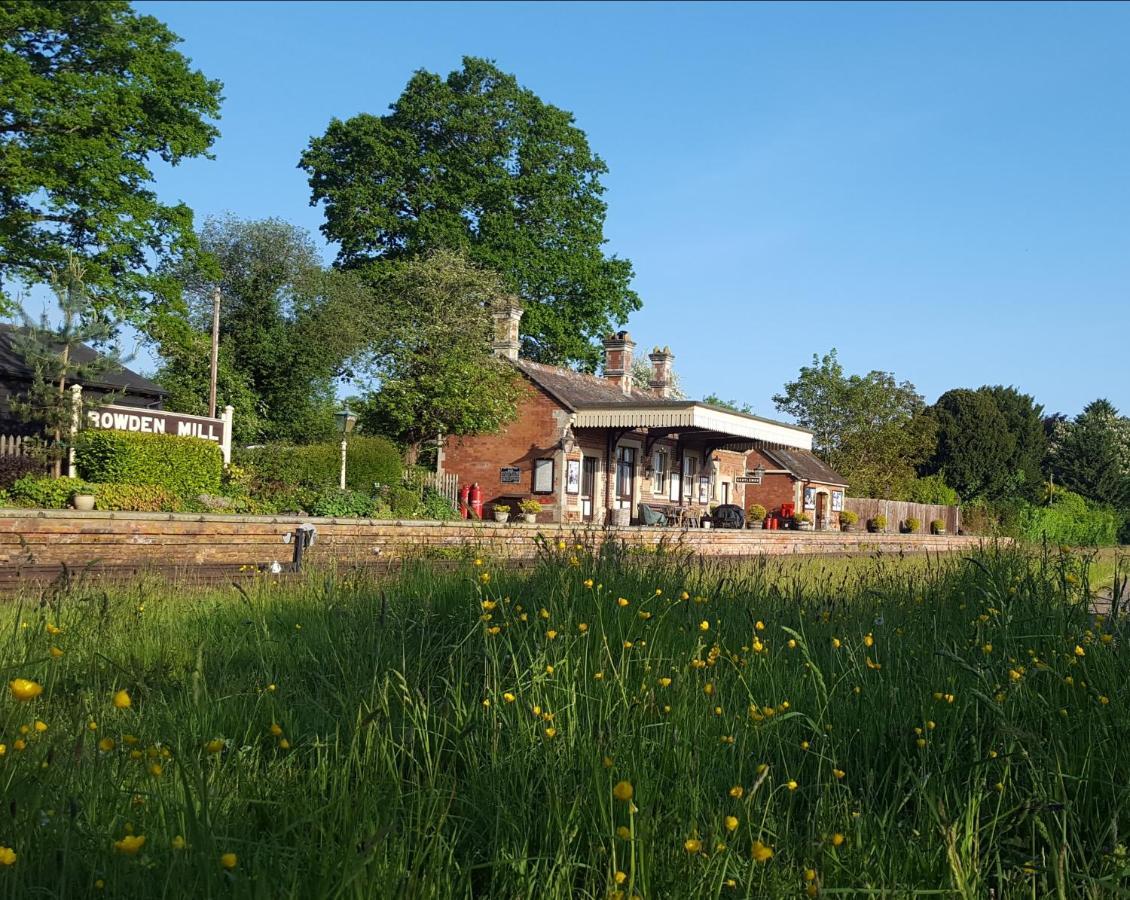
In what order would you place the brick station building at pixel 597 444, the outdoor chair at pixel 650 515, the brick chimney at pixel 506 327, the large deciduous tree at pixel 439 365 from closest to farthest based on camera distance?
the large deciduous tree at pixel 439 365 < the brick station building at pixel 597 444 < the outdoor chair at pixel 650 515 < the brick chimney at pixel 506 327

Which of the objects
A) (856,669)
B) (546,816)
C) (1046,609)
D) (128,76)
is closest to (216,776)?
(546,816)

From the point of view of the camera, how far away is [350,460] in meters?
33.2

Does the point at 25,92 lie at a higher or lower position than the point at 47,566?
higher

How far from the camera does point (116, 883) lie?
257 cm

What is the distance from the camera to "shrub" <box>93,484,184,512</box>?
19.7 m

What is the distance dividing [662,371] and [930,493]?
65.2 feet

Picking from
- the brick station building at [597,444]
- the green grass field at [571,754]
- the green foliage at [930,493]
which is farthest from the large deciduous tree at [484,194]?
the green grass field at [571,754]

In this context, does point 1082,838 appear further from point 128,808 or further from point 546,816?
point 128,808

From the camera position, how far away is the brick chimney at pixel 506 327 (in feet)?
124

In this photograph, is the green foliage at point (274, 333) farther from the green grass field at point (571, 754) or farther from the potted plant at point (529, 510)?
the green grass field at point (571, 754)

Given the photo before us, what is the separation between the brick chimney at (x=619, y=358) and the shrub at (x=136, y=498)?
24.9 metres

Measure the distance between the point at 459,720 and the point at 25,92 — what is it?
28.8 metres

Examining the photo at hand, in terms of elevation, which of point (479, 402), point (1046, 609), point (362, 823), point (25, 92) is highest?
point (25, 92)

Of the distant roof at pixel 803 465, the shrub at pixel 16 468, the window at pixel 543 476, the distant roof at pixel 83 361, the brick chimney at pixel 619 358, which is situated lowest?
the shrub at pixel 16 468
